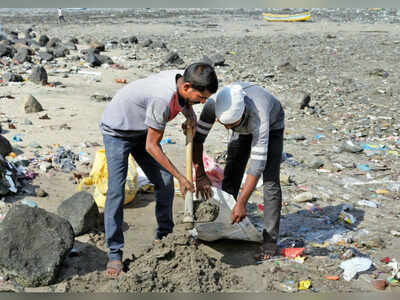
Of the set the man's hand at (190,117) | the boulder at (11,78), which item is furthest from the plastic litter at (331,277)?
the boulder at (11,78)

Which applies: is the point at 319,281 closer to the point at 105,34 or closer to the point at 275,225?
the point at 275,225

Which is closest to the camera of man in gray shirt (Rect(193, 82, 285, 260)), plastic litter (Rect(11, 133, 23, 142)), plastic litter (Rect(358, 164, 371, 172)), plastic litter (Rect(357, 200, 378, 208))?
man in gray shirt (Rect(193, 82, 285, 260))

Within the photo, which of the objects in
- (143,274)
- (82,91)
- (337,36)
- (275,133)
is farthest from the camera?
(337,36)

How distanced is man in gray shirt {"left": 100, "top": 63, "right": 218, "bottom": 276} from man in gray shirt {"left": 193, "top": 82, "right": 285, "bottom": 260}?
0.70 feet

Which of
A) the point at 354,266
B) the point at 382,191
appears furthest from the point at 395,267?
the point at 382,191

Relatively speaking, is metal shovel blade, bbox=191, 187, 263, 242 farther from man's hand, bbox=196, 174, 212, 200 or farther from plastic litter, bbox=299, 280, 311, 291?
plastic litter, bbox=299, 280, 311, 291

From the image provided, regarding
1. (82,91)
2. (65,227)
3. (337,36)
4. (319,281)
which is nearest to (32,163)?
(65,227)

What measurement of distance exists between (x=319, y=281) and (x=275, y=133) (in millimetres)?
1135

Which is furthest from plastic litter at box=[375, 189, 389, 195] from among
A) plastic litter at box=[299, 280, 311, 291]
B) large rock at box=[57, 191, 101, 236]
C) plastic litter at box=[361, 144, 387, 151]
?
large rock at box=[57, 191, 101, 236]

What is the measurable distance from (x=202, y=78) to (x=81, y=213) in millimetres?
1788

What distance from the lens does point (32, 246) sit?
3.04m

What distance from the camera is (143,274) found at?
2896mm

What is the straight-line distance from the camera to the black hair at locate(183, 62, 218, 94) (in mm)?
2660

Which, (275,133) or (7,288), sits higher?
(275,133)
